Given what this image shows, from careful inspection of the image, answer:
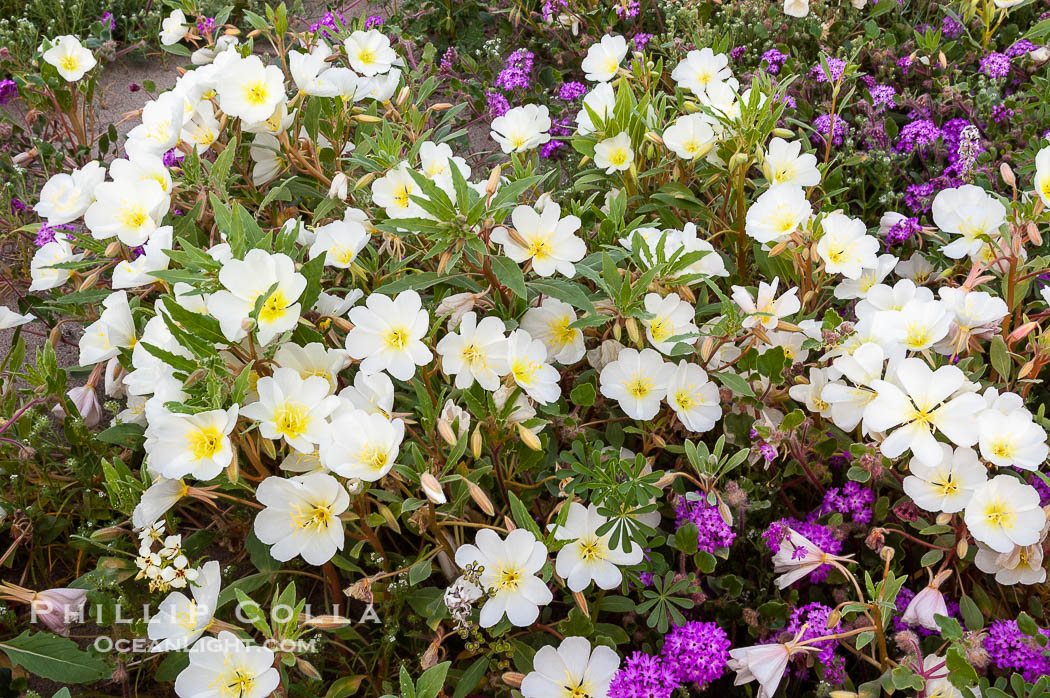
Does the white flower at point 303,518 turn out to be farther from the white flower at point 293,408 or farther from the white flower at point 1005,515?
the white flower at point 1005,515

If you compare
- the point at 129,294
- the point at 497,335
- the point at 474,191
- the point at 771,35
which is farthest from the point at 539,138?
the point at 771,35

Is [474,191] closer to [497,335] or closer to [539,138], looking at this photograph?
[497,335]

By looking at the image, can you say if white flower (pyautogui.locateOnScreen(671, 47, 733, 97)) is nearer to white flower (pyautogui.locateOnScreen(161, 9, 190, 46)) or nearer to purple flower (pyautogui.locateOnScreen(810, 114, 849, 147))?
purple flower (pyautogui.locateOnScreen(810, 114, 849, 147))

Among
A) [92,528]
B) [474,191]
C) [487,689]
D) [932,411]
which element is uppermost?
[474,191]

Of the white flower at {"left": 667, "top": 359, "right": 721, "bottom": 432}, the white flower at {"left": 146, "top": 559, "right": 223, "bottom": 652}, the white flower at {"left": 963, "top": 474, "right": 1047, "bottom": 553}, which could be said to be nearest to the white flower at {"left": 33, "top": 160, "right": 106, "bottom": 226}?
the white flower at {"left": 146, "top": 559, "right": 223, "bottom": 652}

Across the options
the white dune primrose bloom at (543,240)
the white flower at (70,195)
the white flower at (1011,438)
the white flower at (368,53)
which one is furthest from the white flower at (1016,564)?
the white flower at (70,195)

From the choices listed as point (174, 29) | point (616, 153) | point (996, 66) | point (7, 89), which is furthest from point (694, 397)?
point (7, 89)
